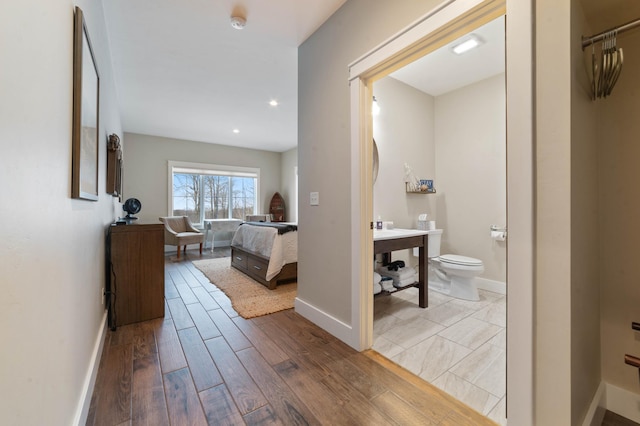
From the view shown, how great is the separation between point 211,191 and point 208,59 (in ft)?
13.4

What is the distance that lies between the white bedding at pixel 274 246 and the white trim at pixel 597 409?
262 cm

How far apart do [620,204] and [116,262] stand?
132 inches

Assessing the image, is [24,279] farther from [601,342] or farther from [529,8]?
[601,342]

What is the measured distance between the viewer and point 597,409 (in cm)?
126

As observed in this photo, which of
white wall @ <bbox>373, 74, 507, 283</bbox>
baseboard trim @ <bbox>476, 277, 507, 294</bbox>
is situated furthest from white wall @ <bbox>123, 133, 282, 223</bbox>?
baseboard trim @ <bbox>476, 277, 507, 294</bbox>

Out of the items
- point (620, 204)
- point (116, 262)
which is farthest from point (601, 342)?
point (116, 262)

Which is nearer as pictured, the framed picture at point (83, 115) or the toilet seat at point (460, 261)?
the framed picture at point (83, 115)

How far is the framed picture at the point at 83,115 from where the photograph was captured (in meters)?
1.13

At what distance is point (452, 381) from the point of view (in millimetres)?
1521

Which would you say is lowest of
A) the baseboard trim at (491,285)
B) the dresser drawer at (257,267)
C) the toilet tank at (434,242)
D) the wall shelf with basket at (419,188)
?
the baseboard trim at (491,285)

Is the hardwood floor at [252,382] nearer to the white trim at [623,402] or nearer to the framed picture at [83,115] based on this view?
the white trim at [623,402]

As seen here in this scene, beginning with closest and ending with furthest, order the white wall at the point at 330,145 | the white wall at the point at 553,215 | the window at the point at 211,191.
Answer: the white wall at the point at 553,215, the white wall at the point at 330,145, the window at the point at 211,191

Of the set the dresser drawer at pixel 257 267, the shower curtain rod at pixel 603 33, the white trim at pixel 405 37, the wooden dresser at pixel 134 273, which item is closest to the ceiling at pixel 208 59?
the white trim at pixel 405 37

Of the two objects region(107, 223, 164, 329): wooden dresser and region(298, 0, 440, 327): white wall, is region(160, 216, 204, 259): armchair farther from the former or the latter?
region(298, 0, 440, 327): white wall
